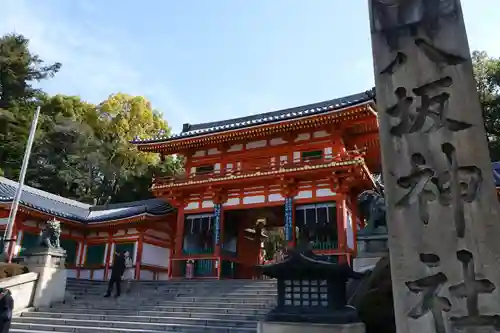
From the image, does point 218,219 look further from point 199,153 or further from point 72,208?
point 72,208

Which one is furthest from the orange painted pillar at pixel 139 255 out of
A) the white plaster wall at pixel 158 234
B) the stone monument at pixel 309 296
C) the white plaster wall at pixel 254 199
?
the stone monument at pixel 309 296

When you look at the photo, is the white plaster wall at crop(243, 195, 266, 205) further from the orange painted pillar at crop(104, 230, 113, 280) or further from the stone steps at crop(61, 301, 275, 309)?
the orange painted pillar at crop(104, 230, 113, 280)

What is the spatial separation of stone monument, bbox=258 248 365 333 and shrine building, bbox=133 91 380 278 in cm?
792

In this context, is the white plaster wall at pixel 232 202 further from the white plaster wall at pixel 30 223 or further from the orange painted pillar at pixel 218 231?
the white plaster wall at pixel 30 223

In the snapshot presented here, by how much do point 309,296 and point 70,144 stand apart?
101ft

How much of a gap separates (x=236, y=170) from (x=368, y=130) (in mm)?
6061

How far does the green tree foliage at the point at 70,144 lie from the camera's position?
98.7 ft

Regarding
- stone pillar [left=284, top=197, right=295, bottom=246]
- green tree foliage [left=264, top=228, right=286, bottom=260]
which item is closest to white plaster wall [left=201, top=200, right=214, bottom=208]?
stone pillar [left=284, top=197, right=295, bottom=246]

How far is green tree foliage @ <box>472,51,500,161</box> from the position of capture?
2892 cm

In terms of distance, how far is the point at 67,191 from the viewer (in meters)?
31.9

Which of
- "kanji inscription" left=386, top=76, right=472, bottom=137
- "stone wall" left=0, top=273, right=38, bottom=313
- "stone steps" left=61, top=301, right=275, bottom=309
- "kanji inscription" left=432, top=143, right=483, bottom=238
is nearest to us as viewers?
"kanji inscription" left=432, top=143, right=483, bottom=238

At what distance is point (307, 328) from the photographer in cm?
578

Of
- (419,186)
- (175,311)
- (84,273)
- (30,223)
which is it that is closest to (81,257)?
(84,273)

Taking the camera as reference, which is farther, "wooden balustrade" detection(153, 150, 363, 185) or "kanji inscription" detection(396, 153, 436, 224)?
"wooden balustrade" detection(153, 150, 363, 185)
